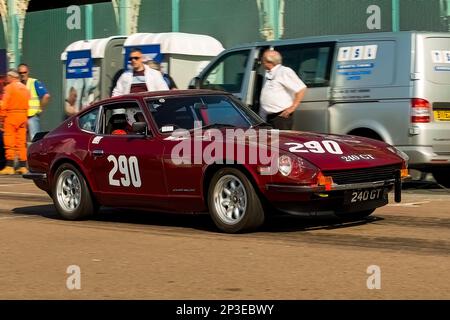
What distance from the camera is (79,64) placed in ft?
65.1

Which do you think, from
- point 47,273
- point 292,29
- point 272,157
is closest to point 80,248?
point 47,273

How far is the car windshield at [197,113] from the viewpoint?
924 cm

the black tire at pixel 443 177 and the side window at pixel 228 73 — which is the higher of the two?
the side window at pixel 228 73

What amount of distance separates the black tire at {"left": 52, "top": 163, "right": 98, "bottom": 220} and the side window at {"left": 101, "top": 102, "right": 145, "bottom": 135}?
0.60 metres

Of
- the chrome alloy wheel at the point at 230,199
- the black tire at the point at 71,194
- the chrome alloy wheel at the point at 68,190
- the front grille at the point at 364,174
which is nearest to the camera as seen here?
the front grille at the point at 364,174

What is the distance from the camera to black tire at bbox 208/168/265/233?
27.1 ft

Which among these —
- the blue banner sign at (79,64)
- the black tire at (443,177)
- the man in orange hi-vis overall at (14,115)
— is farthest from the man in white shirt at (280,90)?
the blue banner sign at (79,64)

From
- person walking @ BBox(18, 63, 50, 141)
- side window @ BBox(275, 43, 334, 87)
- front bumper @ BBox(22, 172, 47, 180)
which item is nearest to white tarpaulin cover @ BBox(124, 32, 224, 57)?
person walking @ BBox(18, 63, 50, 141)

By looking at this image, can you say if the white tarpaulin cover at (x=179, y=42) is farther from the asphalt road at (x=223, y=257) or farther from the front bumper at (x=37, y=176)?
the asphalt road at (x=223, y=257)

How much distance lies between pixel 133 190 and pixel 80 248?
1.36m

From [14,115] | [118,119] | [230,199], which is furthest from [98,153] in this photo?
[14,115]

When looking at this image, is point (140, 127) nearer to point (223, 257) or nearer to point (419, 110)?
point (223, 257)

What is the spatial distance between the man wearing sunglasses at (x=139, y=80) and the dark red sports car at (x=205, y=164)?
2.77 m
